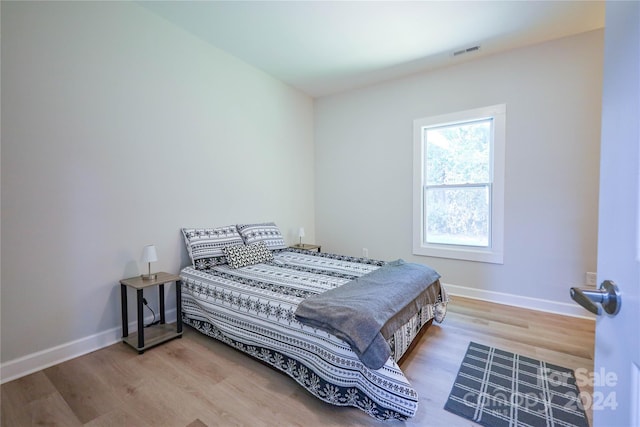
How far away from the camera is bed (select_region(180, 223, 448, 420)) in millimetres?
1532

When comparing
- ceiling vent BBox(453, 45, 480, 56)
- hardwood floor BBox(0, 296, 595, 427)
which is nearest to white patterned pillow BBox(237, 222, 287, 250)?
hardwood floor BBox(0, 296, 595, 427)

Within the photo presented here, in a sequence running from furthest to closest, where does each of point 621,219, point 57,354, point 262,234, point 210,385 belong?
point 262,234, point 57,354, point 210,385, point 621,219

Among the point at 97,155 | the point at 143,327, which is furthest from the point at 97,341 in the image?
the point at 97,155

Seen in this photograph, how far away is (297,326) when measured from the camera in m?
1.79

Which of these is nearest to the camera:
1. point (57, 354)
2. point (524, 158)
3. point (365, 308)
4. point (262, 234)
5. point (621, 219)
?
point (621, 219)

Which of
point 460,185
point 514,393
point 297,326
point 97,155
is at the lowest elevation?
point 514,393

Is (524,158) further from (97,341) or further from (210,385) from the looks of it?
(97,341)

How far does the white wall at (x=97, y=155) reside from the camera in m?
1.88

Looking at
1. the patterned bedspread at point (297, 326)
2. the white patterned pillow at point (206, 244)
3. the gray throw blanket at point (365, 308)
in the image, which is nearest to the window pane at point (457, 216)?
the patterned bedspread at point (297, 326)

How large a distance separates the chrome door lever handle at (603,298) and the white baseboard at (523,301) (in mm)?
2956

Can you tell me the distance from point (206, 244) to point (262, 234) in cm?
71

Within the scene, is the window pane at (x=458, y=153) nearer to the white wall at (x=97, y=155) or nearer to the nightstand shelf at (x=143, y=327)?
the white wall at (x=97, y=155)

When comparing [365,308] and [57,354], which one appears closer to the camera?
[365,308]

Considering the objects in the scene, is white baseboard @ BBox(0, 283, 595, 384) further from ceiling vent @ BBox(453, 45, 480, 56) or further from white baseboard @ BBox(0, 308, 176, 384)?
ceiling vent @ BBox(453, 45, 480, 56)
